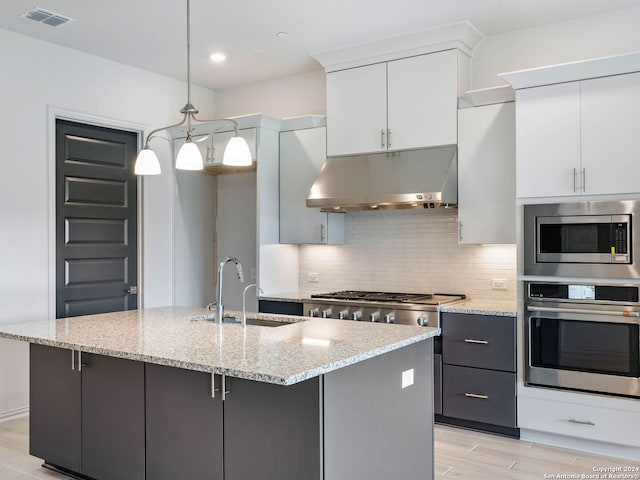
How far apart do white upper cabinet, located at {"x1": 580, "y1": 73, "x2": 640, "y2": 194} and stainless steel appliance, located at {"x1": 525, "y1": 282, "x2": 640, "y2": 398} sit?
2.04 feet

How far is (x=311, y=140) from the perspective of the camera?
4.99m

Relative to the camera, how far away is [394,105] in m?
4.54

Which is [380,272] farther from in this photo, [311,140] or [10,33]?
[10,33]

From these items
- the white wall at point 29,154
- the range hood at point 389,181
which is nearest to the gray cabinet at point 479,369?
the range hood at point 389,181

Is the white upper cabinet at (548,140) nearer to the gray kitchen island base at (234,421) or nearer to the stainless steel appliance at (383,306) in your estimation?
the stainless steel appliance at (383,306)

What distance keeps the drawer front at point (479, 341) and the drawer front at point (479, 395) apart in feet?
0.20

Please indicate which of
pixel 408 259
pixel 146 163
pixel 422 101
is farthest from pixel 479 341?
pixel 146 163

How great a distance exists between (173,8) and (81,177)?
1689mm

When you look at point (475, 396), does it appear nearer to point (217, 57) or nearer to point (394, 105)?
point (394, 105)

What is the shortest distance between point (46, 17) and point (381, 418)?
3.39 metres

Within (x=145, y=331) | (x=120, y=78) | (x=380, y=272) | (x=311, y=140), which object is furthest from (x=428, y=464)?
(x=120, y=78)

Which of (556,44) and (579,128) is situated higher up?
(556,44)

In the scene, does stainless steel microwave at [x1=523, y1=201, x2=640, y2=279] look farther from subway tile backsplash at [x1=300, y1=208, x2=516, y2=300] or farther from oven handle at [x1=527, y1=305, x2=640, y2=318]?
subway tile backsplash at [x1=300, y1=208, x2=516, y2=300]

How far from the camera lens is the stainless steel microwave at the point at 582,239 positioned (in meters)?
3.51
